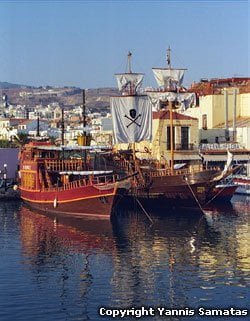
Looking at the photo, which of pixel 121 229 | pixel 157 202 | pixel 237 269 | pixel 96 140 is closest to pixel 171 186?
pixel 157 202

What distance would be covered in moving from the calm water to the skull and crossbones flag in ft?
38.5

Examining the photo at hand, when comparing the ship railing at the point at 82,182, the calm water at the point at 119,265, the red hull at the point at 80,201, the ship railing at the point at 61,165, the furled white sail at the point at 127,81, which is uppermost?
the furled white sail at the point at 127,81

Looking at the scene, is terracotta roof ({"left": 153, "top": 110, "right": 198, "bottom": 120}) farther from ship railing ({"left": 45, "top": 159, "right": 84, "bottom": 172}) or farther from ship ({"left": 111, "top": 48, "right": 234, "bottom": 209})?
ship railing ({"left": 45, "top": 159, "right": 84, "bottom": 172})

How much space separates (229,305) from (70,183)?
24.6 metres

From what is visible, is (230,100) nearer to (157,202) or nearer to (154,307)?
(157,202)

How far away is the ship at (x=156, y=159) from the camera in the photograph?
163 feet

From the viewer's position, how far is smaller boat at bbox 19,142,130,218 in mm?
43812

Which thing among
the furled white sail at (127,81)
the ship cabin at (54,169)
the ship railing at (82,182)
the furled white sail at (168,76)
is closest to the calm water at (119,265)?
the ship railing at (82,182)

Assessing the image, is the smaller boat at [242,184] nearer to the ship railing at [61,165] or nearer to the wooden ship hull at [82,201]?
the ship railing at [61,165]

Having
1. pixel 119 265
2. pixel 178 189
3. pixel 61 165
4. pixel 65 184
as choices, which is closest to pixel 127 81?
pixel 61 165

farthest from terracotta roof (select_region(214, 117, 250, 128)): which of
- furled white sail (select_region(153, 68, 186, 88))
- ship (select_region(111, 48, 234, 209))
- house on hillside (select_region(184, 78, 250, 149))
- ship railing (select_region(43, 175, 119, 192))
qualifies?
ship railing (select_region(43, 175, 119, 192))

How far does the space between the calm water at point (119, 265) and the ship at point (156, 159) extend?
13.7 ft

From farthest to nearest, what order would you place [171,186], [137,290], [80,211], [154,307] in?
1. [171,186]
2. [80,211]
3. [137,290]
4. [154,307]

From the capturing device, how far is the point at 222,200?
53.6 metres
